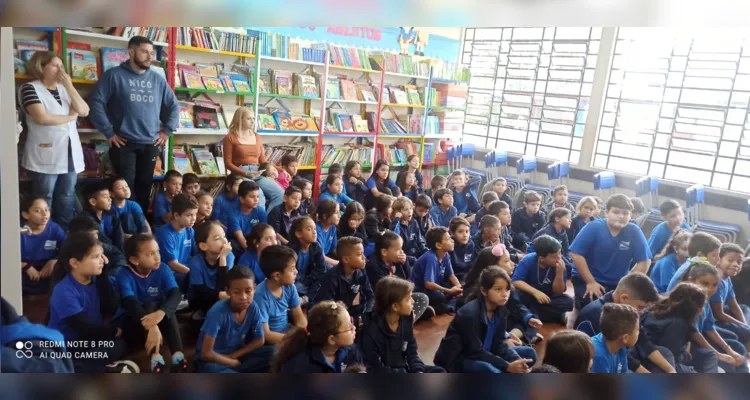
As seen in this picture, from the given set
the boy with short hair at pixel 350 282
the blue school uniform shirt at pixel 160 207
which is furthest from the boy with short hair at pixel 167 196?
the boy with short hair at pixel 350 282

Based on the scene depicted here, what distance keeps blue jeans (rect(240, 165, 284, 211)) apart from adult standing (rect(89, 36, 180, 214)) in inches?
17.2

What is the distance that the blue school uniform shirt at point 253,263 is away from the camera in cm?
219

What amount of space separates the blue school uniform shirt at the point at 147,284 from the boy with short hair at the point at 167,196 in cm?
21

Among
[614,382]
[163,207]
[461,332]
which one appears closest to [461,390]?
[461,332]

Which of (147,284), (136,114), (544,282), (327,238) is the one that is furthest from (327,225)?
(544,282)

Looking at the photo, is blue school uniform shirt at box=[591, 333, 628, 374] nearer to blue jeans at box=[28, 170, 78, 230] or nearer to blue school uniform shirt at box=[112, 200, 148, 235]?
blue school uniform shirt at box=[112, 200, 148, 235]

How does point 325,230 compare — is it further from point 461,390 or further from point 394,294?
point 461,390

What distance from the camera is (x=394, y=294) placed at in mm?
2242

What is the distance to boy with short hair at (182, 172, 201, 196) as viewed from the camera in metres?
2.19

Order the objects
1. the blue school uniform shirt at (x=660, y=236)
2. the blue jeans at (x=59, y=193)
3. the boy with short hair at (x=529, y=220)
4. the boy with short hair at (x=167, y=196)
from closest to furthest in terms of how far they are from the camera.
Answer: the blue jeans at (x=59, y=193) < the boy with short hair at (x=167, y=196) < the blue school uniform shirt at (x=660, y=236) < the boy with short hair at (x=529, y=220)

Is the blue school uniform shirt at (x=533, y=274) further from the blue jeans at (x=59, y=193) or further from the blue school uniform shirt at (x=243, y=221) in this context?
the blue jeans at (x=59, y=193)

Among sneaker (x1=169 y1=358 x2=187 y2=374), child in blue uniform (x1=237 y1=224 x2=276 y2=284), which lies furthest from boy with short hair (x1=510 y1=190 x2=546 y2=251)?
sneaker (x1=169 y1=358 x2=187 y2=374)

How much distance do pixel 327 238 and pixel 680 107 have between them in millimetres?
1792
